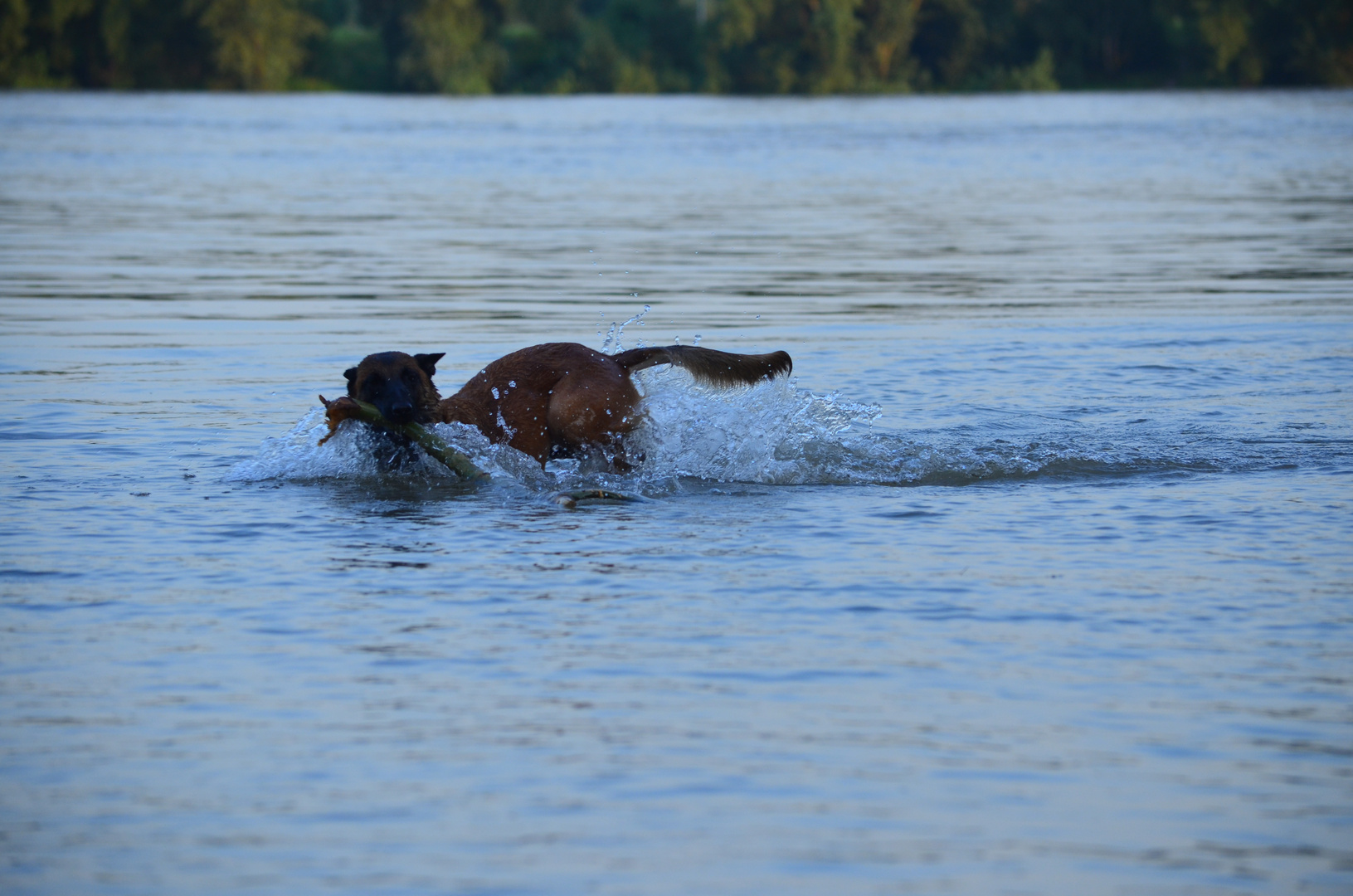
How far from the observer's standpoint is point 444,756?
5.01 metres

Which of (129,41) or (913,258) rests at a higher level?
(129,41)

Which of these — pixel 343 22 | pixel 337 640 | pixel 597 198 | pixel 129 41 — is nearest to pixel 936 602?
pixel 337 640

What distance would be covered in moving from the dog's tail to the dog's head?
1053 mm

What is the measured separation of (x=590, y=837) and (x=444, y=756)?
0.71 meters

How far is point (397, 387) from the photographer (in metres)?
8.63

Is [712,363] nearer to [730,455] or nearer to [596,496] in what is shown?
[730,455]

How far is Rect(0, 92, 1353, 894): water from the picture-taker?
4488 millimetres

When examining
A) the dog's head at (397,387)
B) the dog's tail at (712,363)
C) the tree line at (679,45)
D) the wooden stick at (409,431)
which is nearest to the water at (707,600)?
the wooden stick at (409,431)

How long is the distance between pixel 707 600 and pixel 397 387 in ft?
8.65

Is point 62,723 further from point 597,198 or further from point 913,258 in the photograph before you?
point 597,198

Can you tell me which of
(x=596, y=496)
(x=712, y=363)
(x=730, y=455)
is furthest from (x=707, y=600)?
(x=730, y=455)

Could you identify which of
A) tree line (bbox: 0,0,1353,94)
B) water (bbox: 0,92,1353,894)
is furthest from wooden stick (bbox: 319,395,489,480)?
tree line (bbox: 0,0,1353,94)

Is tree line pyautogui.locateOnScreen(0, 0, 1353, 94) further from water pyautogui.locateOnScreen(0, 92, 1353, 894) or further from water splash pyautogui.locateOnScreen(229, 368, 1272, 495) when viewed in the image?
water splash pyautogui.locateOnScreen(229, 368, 1272, 495)

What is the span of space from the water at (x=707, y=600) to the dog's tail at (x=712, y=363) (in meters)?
0.30
